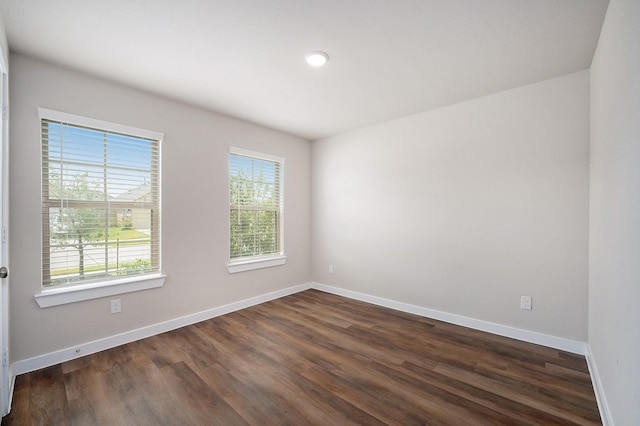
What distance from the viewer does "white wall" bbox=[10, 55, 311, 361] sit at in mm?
2250

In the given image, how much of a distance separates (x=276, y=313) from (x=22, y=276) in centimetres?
240

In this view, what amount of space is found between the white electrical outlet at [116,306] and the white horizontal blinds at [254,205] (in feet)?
4.36

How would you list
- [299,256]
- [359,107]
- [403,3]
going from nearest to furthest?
[403,3], [359,107], [299,256]

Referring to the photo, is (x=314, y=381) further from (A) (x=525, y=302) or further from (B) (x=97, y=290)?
(A) (x=525, y=302)

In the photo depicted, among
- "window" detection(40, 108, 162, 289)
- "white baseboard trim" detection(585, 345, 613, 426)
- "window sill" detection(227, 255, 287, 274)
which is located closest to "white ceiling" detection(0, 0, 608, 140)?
"window" detection(40, 108, 162, 289)

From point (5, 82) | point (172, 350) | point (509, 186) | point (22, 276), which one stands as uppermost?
point (5, 82)

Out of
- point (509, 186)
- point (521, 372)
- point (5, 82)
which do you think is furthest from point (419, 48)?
point (5, 82)

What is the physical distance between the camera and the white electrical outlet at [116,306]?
2689 mm

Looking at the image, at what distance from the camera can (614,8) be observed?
1.61 metres

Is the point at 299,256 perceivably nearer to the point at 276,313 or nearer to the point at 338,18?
the point at 276,313

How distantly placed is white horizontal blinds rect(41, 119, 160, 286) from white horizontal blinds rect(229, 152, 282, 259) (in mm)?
973

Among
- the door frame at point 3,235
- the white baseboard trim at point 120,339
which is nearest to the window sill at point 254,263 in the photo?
the white baseboard trim at point 120,339

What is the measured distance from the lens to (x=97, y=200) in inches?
104

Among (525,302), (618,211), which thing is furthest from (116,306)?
(525,302)
